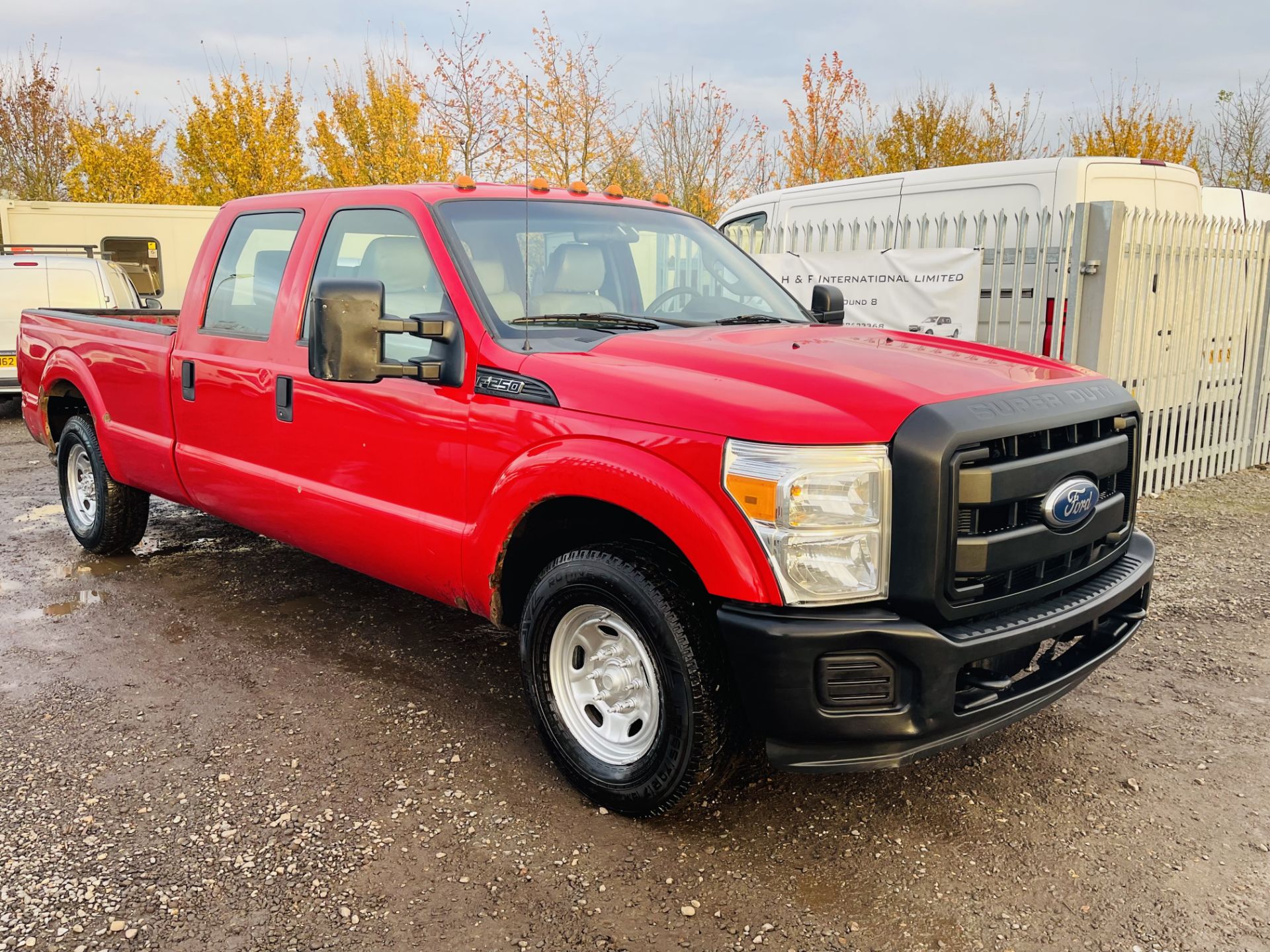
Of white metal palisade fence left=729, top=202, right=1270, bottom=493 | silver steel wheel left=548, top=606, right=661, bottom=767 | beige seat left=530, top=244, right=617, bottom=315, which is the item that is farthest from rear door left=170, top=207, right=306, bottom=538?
white metal palisade fence left=729, top=202, right=1270, bottom=493

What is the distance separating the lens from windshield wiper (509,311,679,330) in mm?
3645

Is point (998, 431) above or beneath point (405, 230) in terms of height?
beneath

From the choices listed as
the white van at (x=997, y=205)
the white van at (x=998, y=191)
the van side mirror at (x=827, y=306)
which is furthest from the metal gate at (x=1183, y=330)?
the van side mirror at (x=827, y=306)

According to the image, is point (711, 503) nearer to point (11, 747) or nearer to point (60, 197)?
point (11, 747)

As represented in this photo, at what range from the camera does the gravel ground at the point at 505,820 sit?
8.80 feet

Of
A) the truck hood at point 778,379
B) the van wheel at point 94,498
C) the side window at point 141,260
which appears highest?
the side window at point 141,260

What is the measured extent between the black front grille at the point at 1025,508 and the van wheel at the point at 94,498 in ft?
16.1

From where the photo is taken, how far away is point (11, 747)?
12.0 ft

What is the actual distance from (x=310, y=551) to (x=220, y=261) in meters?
1.56

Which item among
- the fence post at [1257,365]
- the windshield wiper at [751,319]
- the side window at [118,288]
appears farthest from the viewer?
the side window at [118,288]

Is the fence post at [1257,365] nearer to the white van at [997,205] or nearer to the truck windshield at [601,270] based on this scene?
the white van at [997,205]

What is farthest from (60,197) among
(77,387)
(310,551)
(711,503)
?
(711,503)

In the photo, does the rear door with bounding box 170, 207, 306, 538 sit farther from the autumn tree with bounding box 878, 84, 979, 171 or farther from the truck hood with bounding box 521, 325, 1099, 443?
the autumn tree with bounding box 878, 84, 979, 171

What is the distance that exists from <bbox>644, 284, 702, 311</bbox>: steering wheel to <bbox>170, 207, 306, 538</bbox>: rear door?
1590mm
